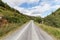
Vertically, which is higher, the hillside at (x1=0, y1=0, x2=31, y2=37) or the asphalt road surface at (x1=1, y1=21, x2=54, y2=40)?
the hillside at (x1=0, y1=0, x2=31, y2=37)

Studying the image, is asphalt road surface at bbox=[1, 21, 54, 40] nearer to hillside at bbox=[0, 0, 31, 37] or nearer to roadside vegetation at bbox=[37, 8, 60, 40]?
roadside vegetation at bbox=[37, 8, 60, 40]

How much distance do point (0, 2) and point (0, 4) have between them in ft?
8.45

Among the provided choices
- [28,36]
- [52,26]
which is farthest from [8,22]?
[28,36]

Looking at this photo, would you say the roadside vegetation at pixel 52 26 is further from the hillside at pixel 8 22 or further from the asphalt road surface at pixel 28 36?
the hillside at pixel 8 22

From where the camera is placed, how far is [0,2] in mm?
103125

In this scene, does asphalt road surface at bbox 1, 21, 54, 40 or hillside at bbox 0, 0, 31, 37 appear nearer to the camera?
asphalt road surface at bbox 1, 21, 54, 40

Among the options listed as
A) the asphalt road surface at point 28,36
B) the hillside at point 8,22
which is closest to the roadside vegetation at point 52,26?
the asphalt road surface at point 28,36

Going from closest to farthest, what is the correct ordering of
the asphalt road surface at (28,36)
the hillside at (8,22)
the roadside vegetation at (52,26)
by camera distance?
the asphalt road surface at (28,36)
the hillside at (8,22)
the roadside vegetation at (52,26)

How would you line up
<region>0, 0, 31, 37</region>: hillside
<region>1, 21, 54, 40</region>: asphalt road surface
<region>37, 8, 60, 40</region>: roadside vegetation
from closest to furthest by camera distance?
<region>1, 21, 54, 40</region>: asphalt road surface → <region>0, 0, 31, 37</region>: hillside → <region>37, 8, 60, 40</region>: roadside vegetation

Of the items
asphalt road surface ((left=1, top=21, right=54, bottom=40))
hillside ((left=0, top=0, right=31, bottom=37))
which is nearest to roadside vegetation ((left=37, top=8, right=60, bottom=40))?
asphalt road surface ((left=1, top=21, right=54, bottom=40))

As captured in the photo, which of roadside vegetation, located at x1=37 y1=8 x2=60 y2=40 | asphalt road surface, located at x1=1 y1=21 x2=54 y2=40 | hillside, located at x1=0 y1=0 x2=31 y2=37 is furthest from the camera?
roadside vegetation, located at x1=37 y1=8 x2=60 y2=40

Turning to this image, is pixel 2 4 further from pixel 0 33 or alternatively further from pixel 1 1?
pixel 0 33

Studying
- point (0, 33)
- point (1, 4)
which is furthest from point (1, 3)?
point (0, 33)

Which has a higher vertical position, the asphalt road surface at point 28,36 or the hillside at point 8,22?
the hillside at point 8,22
